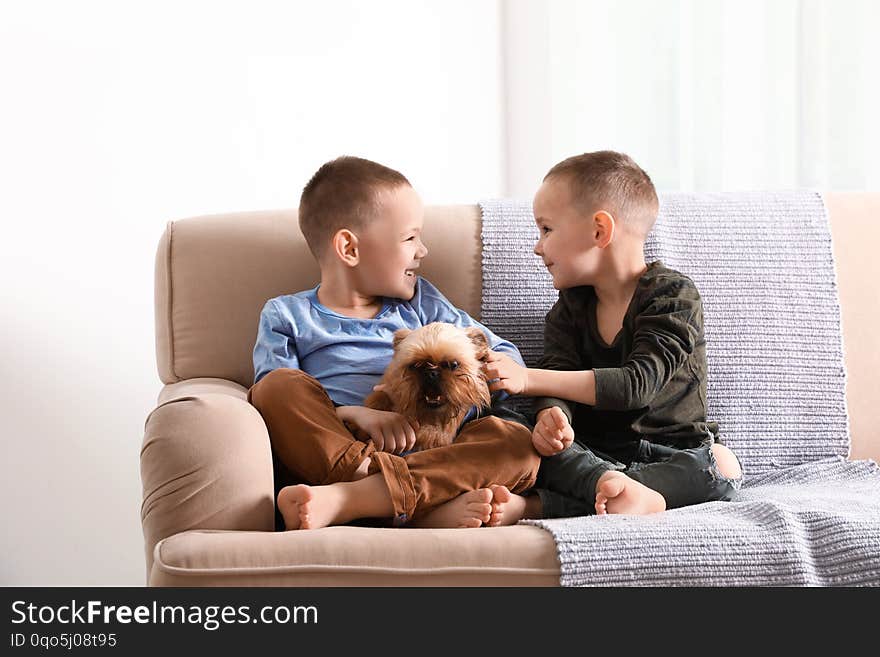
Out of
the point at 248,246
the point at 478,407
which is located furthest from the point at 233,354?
the point at 478,407

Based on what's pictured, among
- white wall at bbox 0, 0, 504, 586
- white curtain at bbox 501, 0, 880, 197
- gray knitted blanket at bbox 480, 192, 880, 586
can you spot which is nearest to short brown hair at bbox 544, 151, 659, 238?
gray knitted blanket at bbox 480, 192, 880, 586

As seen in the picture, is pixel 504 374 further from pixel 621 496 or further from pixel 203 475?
pixel 203 475

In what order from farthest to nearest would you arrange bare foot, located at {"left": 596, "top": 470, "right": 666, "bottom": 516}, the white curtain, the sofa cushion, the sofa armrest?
the white curtain
bare foot, located at {"left": 596, "top": 470, "right": 666, "bottom": 516}
the sofa armrest
the sofa cushion

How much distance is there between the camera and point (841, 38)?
8.27 ft

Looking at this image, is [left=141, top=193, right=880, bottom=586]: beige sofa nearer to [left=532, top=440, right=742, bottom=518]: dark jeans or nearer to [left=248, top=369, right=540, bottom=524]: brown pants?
[left=248, top=369, right=540, bottom=524]: brown pants

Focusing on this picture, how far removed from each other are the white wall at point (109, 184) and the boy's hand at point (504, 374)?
1.01 m

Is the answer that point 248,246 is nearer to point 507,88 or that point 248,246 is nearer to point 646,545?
point 646,545

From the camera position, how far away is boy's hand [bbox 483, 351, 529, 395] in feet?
4.97

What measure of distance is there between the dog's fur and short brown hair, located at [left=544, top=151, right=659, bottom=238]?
0.35 meters

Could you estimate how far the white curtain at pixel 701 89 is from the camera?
253 centimetres

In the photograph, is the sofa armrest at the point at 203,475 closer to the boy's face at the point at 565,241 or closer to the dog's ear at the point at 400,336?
Result: the dog's ear at the point at 400,336

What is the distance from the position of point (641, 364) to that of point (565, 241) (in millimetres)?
249

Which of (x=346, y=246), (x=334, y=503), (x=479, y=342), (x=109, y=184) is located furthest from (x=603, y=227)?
(x=109, y=184)

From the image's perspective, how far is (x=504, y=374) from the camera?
1527 millimetres
